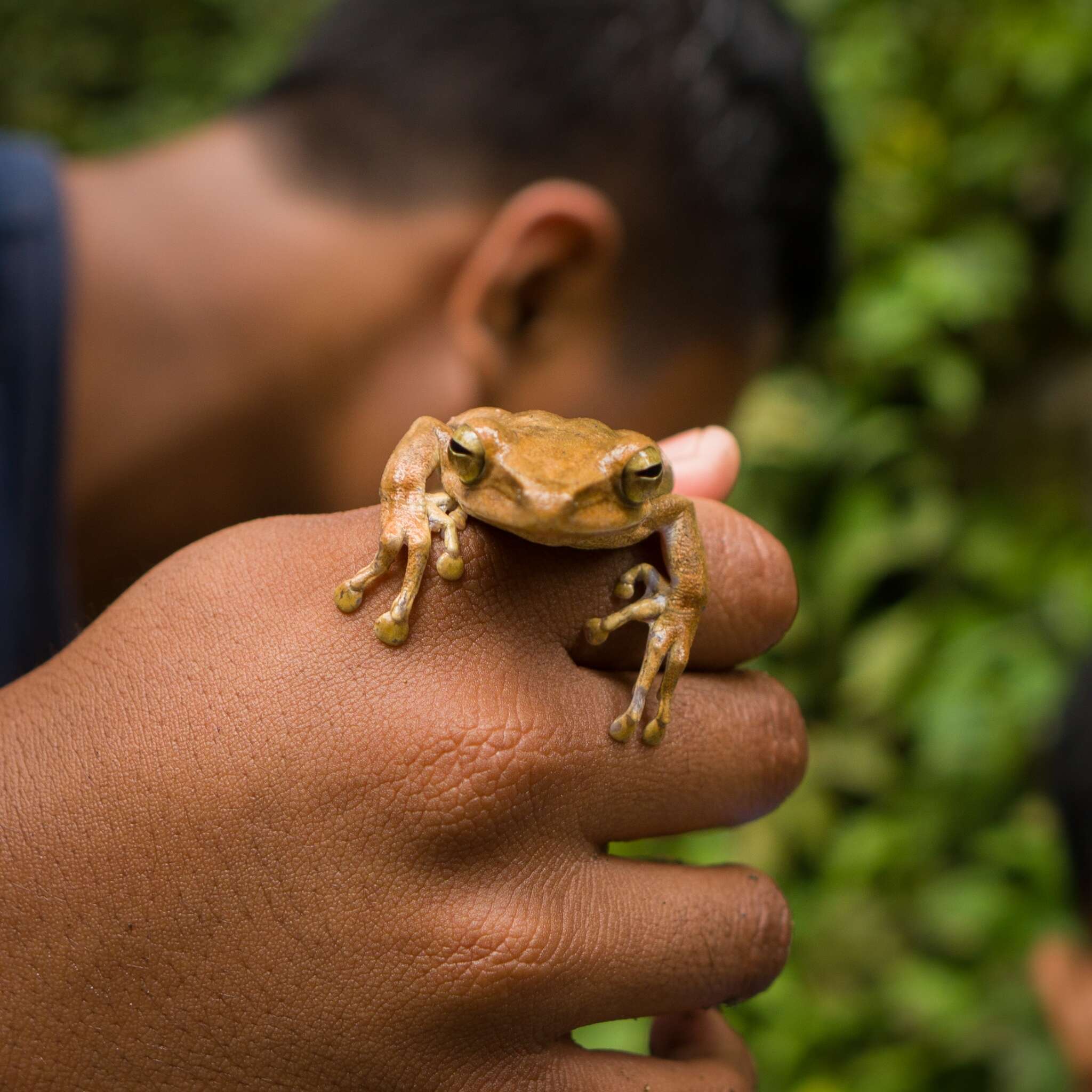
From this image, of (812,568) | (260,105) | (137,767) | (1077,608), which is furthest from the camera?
(812,568)

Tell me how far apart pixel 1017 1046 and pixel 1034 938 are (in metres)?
0.45

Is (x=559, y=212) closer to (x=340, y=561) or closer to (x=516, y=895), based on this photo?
(x=340, y=561)

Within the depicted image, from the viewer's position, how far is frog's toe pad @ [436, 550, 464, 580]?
1.30 m

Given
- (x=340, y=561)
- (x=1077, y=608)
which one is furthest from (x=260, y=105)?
(x=1077, y=608)

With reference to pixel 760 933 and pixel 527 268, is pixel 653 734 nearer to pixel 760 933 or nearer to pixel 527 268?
pixel 760 933

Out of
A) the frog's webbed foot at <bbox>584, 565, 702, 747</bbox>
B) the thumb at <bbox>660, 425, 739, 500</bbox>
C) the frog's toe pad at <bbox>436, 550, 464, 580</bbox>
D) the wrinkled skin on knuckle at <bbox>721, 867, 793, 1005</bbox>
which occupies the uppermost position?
the thumb at <bbox>660, 425, 739, 500</bbox>

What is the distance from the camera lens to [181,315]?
277cm

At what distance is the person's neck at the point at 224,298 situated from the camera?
274 cm

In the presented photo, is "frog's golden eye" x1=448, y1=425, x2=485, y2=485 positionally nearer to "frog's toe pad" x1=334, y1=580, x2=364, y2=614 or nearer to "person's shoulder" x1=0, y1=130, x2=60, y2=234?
"frog's toe pad" x1=334, y1=580, x2=364, y2=614

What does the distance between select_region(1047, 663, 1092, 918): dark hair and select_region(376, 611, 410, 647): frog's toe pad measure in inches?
121

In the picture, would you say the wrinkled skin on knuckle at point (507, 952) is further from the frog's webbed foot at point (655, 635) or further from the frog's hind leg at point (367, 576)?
the frog's hind leg at point (367, 576)

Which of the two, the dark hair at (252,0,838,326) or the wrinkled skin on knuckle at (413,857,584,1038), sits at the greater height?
the dark hair at (252,0,838,326)

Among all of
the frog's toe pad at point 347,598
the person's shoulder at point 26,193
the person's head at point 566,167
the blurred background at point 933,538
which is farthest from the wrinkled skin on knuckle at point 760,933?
the blurred background at point 933,538

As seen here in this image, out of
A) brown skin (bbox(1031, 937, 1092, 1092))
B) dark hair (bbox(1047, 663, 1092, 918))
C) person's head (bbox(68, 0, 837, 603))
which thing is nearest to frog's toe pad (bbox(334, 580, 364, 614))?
person's head (bbox(68, 0, 837, 603))
